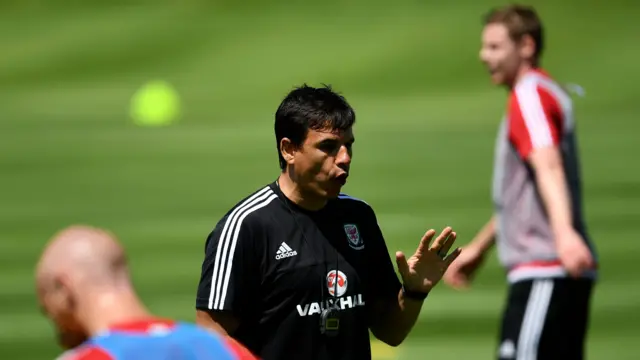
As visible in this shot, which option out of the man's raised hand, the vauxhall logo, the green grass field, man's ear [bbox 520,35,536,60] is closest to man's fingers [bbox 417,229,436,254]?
the man's raised hand

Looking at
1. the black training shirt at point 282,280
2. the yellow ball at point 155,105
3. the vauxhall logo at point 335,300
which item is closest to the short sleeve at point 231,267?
the black training shirt at point 282,280

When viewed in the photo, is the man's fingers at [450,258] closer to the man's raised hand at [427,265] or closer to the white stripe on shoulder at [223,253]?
the man's raised hand at [427,265]

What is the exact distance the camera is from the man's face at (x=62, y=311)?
137 inches

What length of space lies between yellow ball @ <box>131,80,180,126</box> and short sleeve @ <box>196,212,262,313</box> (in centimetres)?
1237

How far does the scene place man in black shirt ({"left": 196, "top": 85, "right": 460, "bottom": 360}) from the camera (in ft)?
18.0

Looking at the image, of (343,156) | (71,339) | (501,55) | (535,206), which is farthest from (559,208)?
(71,339)

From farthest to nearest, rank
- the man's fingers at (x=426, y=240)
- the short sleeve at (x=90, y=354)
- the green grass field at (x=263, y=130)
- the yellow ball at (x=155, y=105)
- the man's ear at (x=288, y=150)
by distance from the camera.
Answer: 1. the yellow ball at (x=155, y=105)
2. the green grass field at (x=263, y=130)
3. the man's ear at (x=288, y=150)
4. the man's fingers at (x=426, y=240)
5. the short sleeve at (x=90, y=354)

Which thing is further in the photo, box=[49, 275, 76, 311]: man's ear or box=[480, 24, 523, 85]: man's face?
box=[480, 24, 523, 85]: man's face

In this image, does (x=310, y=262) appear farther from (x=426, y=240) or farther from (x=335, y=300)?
(x=426, y=240)

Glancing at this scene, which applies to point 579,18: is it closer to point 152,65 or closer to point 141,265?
point 152,65

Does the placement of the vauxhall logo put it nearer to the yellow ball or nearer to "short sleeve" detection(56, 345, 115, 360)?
"short sleeve" detection(56, 345, 115, 360)

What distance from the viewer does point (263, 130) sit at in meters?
17.1

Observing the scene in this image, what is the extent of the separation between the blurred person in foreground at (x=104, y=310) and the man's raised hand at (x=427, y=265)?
2.33 m

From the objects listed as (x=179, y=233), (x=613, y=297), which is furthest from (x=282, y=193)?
(x=179, y=233)
